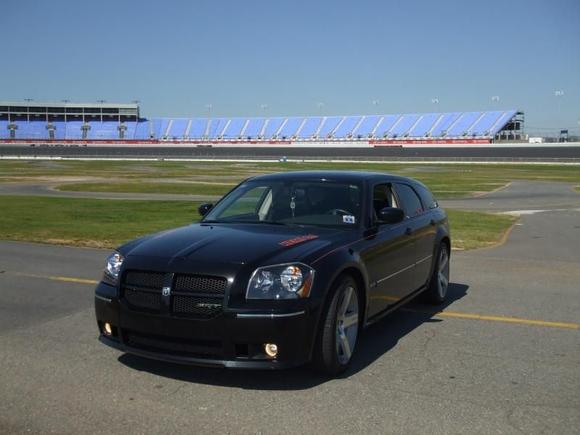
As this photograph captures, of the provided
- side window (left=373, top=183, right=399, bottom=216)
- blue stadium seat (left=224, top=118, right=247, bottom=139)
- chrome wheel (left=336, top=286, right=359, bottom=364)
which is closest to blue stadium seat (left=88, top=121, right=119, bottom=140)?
blue stadium seat (left=224, top=118, right=247, bottom=139)

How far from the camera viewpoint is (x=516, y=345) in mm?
5758

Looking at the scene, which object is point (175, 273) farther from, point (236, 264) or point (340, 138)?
point (340, 138)

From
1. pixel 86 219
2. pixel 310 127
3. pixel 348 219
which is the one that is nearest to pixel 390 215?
pixel 348 219

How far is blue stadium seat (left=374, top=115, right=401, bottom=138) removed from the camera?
4788 inches

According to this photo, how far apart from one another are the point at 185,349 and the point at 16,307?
342 cm

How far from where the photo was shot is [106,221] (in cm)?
1590

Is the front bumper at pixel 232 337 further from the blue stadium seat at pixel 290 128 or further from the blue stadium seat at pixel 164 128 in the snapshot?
the blue stadium seat at pixel 164 128

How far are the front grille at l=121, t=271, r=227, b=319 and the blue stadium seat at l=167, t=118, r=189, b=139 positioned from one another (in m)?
132

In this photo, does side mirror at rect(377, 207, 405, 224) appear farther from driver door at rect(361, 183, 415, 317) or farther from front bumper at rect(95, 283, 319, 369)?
front bumper at rect(95, 283, 319, 369)

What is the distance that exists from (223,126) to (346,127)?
26.1 metres

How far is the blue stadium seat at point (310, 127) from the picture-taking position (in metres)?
130

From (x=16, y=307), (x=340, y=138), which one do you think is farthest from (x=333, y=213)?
(x=340, y=138)

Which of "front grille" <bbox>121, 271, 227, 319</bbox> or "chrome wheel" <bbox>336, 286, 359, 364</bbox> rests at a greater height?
"front grille" <bbox>121, 271, 227, 319</bbox>

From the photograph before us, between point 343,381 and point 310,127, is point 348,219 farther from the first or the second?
point 310,127
